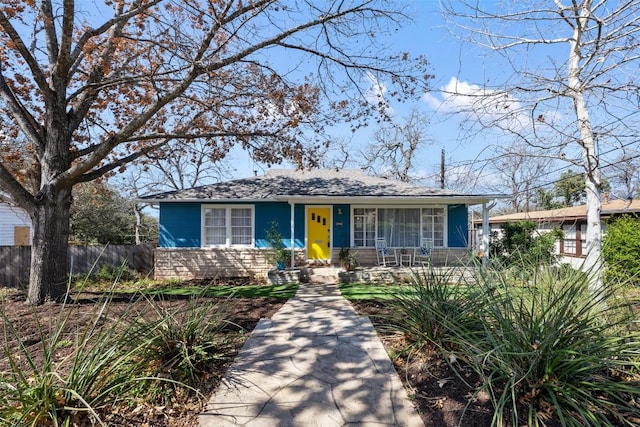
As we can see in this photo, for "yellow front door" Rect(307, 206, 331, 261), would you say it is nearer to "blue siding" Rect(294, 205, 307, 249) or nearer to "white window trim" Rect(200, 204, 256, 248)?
"blue siding" Rect(294, 205, 307, 249)

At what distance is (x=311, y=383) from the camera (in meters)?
3.39

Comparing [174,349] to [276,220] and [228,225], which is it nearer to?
[276,220]

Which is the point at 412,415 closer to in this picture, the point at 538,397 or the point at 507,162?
the point at 538,397

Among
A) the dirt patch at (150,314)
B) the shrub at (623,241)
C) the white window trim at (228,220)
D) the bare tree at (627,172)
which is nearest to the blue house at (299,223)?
the white window trim at (228,220)

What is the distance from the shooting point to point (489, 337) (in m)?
2.76

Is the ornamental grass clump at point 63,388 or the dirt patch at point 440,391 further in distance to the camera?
the dirt patch at point 440,391

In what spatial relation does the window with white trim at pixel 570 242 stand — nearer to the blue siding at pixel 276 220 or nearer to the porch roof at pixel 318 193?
the porch roof at pixel 318 193

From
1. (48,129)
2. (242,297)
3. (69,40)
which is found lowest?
(242,297)

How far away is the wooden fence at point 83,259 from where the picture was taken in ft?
33.6

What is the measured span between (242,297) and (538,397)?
6.22 meters

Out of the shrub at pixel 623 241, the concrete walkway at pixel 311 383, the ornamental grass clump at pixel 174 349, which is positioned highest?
the shrub at pixel 623 241

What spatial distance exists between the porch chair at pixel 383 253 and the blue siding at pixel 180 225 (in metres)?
6.78

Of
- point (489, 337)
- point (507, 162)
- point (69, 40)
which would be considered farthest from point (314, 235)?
point (489, 337)

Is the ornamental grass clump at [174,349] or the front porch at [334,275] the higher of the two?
the ornamental grass clump at [174,349]
